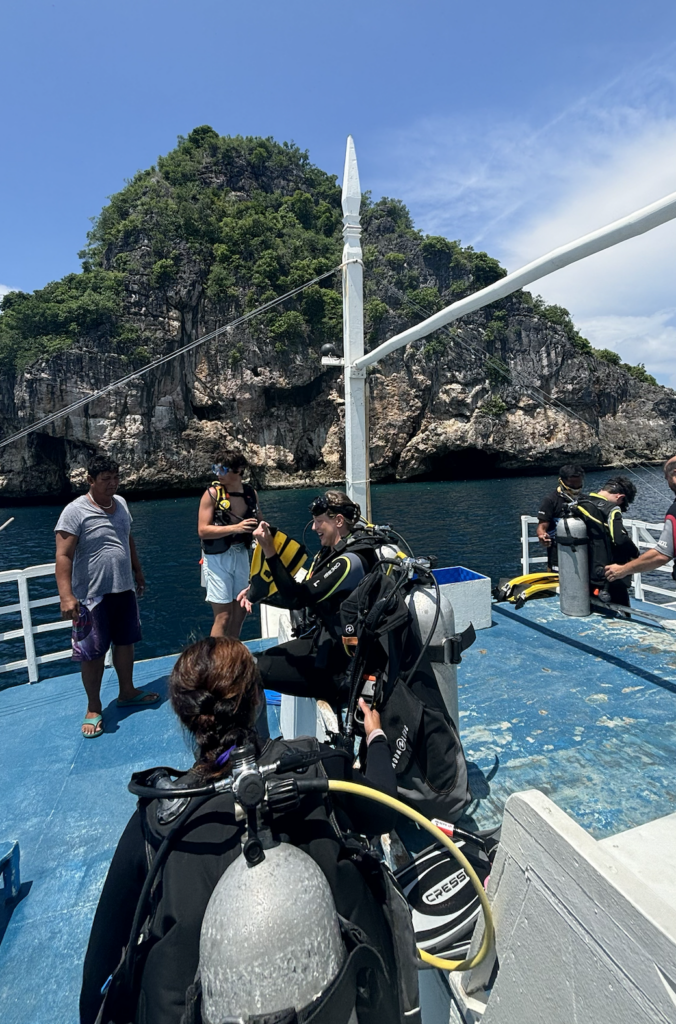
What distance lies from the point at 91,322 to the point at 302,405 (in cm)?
1708

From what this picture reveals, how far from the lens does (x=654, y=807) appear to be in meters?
2.53

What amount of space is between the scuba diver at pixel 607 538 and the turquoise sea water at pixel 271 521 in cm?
34

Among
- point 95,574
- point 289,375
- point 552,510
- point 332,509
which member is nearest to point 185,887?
point 332,509

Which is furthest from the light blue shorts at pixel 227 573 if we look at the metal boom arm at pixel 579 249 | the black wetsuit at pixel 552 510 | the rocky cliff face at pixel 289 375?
the rocky cliff face at pixel 289 375

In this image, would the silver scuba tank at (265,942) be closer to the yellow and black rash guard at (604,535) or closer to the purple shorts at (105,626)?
the purple shorts at (105,626)

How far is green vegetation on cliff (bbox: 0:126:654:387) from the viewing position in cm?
3972

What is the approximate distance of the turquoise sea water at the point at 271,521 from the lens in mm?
12344

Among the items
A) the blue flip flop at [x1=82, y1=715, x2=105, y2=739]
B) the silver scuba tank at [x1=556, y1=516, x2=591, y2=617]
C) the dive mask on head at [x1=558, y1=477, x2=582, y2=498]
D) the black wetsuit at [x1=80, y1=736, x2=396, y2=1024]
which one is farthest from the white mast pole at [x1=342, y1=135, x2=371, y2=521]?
the black wetsuit at [x1=80, y1=736, x2=396, y2=1024]

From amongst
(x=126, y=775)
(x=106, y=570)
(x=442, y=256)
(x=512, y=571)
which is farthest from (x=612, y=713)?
(x=442, y=256)

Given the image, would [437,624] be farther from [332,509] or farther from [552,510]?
[552,510]

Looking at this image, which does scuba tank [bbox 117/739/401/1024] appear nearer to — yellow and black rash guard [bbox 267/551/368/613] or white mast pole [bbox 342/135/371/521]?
yellow and black rash guard [bbox 267/551/368/613]

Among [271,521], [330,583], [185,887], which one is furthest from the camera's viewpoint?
[271,521]

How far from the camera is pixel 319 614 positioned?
2.51 meters

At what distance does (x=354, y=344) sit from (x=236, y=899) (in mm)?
4661
